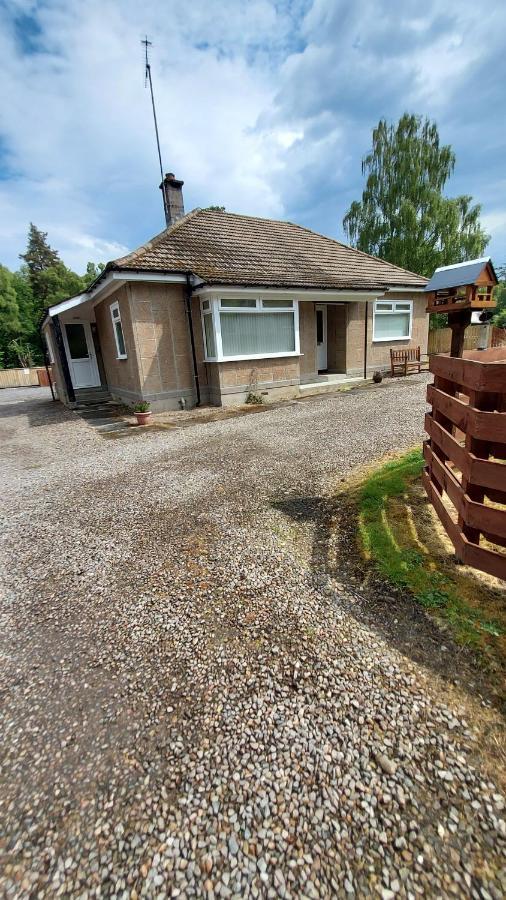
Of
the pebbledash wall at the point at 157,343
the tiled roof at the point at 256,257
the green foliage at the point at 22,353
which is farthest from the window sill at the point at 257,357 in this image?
the green foliage at the point at 22,353

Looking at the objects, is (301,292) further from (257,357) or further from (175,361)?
(175,361)

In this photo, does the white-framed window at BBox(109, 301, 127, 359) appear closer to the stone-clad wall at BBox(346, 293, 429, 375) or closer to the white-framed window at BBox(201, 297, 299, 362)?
the white-framed window at BBox(201, 297, 299, 362)

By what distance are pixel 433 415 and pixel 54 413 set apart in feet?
39.4

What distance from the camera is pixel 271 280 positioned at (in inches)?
418

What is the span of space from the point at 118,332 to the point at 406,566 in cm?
1116

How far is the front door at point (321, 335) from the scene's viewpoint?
1382 centimetres

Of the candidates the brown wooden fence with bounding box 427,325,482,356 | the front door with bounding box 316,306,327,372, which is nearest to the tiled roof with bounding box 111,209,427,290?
the front door with bounding box 316,306,327,372

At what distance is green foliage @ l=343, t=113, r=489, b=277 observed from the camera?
910 inches

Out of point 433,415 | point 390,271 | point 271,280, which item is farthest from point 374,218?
point 433,415

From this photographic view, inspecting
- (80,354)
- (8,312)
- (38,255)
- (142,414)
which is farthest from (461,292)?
(38,255)

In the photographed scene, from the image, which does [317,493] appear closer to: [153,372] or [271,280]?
[153,372]

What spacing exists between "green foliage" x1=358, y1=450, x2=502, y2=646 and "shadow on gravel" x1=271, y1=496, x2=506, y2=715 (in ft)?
0.29

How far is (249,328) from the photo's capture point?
10789mm

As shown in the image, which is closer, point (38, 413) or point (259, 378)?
point (259, 378)
